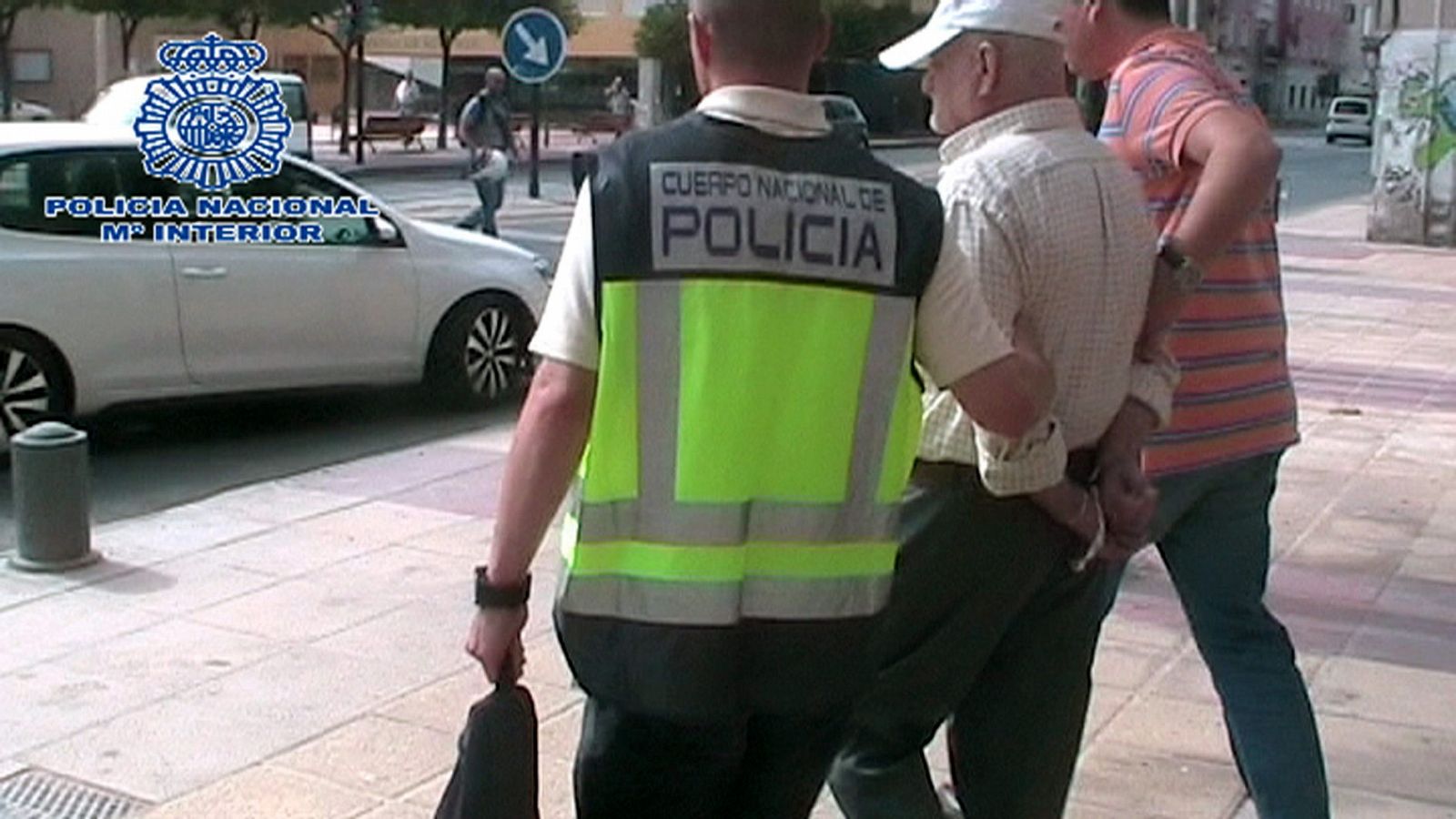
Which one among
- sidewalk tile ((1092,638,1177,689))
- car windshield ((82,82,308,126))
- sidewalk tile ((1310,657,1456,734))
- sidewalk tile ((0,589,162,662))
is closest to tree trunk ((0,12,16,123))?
car windshield ((82,82,308,126))

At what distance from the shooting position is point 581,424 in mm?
2438

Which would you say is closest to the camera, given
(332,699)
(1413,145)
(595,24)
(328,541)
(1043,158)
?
(1043,158)

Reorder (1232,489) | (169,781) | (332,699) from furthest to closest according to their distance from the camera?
(332,699)
(169,781)
(1232,489)

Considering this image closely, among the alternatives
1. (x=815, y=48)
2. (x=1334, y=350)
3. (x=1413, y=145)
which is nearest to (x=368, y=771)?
(x=815, y=48)

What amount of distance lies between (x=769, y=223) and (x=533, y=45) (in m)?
19.6

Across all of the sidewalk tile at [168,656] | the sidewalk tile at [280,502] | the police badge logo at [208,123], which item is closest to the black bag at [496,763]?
the sidewalk tile at [168,656]

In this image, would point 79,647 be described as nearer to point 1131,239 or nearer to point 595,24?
point 1131,239

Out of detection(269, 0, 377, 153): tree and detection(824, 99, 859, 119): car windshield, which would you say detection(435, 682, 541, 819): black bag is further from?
detection(269, 0, 377, 153): tree

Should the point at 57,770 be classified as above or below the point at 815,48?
below

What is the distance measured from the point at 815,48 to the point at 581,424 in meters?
0.61

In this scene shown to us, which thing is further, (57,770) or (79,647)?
(79,647)

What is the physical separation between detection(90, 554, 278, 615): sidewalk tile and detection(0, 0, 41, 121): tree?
35.6 metres

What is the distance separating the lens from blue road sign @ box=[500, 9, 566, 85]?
838 inches

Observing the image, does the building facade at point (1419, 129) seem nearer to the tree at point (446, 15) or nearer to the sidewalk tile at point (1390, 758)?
the sidewalk tile at point (1390, 758)
